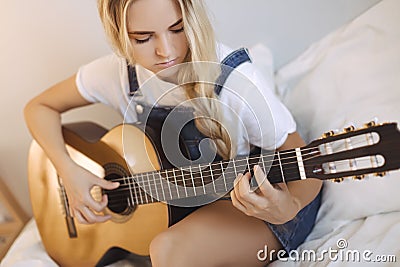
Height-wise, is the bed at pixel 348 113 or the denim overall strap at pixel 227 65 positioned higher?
the denim overall strap at pixel 227 65

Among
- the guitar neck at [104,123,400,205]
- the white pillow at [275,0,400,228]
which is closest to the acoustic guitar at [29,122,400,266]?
the guitar neck at [104,123,400,205]

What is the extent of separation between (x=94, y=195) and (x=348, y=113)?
55 cm

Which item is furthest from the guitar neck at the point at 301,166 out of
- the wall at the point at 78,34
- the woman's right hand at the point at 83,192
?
the wall at the point at 78,34

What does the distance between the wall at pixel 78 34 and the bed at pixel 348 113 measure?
0.05 m

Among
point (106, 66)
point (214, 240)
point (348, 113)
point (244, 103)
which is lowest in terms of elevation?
point (214, 240)

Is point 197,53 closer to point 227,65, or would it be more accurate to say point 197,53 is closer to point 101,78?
point 227,65

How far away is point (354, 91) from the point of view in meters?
1.13

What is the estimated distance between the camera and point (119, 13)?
88cm

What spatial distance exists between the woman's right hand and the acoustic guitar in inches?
1.0

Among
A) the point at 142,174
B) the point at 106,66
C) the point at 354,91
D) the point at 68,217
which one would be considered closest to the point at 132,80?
the point at 106,66

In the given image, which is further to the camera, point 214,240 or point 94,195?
point 94,195

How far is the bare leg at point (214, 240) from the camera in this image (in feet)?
3.18

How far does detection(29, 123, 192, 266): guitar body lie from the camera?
1052 mm

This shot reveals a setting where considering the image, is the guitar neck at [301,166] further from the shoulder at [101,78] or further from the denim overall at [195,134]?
→ the shoulder at [101,78]
